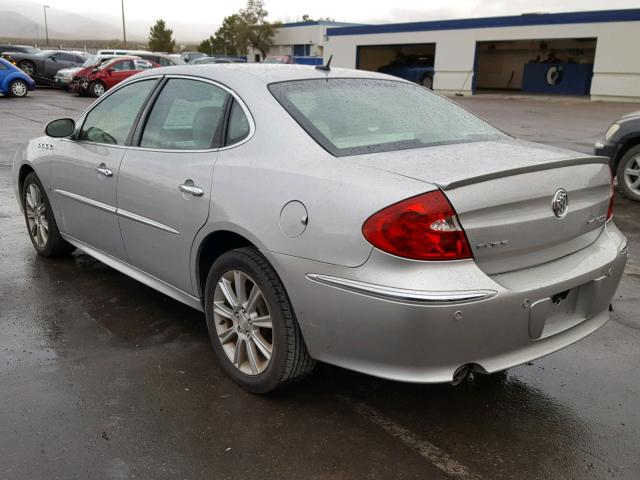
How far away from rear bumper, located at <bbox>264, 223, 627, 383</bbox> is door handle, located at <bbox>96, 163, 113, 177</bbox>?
1656 millimetres

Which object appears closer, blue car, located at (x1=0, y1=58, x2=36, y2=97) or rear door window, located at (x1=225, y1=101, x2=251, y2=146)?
rear door window, located at (x1=225, y1=101, x2=251, y2=146)

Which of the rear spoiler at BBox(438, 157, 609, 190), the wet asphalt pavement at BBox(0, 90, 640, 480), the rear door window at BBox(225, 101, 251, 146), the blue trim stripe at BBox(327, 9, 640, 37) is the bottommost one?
the wet asphalt pavement at BBox(0, 90, 640, 480)

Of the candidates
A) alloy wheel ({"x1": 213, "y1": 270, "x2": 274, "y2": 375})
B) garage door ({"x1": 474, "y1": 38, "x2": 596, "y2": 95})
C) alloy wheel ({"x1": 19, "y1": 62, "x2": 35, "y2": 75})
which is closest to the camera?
alloy wheel ({"x1": 213, "y1": 270, "x2": 274, "y2": 375})

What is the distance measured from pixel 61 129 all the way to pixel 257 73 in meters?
1.86

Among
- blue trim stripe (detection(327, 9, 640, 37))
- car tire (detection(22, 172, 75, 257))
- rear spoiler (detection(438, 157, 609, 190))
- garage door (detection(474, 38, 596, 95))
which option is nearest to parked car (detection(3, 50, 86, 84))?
blue trim stripe (detection(327, 9, 640, 37))

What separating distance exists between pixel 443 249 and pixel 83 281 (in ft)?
10.7

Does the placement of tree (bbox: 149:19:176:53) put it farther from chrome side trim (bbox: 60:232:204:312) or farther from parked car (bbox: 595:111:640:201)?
chrome side trim (bbox: 60:232:204:312)

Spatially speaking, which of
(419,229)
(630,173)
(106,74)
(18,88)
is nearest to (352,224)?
(419,229)

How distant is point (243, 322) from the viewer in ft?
10.5

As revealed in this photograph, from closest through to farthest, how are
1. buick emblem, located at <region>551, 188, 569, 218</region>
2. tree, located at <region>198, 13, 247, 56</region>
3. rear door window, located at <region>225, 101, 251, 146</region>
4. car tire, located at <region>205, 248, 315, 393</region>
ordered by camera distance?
buick emblem, located at <region>551, 188, 569, 218</region>, car tire, located at <region>205, 248, 315, 393</region>, rear door window, located at <region>225, 101, 251, 146</region>, tree, located at <region>198, 13, 247, 56</region>

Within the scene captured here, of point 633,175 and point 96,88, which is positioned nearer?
point 633,175

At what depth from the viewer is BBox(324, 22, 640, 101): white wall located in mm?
29281

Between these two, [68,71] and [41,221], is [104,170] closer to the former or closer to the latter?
[41,221]

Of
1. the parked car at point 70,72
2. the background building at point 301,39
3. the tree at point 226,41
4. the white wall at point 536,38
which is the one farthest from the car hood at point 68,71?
the tree at point 226,41
